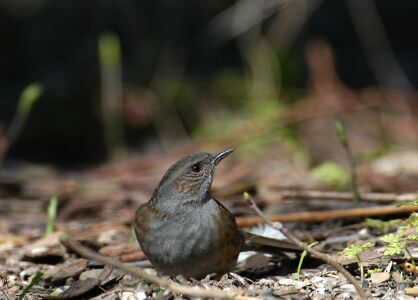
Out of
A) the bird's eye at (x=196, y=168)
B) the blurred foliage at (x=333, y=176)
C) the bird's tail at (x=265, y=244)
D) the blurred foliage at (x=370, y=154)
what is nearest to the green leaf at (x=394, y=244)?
the bird's tail at (x=265, y=244)

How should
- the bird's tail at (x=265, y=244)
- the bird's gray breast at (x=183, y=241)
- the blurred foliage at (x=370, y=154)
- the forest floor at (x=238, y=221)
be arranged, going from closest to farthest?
the forest floor at (x=238, y=221) < the bird's gray breast at (x=183, y=241) < the bird's tail at (x=265, y=244) < the blurred foliage at (x=370, y=154)

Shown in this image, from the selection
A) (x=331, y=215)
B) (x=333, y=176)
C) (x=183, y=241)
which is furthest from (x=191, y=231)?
(x=333, y=176)

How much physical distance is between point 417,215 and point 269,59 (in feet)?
20.1

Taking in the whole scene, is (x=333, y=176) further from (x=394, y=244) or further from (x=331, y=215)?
(x=394, y=244)

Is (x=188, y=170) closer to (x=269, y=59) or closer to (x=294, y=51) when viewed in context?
(x=269, y=59)

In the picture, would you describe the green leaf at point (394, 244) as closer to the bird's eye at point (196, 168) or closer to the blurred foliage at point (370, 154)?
the bird's eye at point (196, 168)

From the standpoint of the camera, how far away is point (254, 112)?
382 inches

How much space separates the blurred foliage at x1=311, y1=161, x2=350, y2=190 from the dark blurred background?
117 inches

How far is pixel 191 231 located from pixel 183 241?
8 centimetres

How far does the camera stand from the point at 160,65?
10.7 metres

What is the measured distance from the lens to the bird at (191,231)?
15.6 feet

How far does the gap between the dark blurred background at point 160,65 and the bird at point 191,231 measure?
13.4 ft

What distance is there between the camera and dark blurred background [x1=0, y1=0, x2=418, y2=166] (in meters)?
9.92

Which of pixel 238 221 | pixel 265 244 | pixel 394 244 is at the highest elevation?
pixel 238 221
